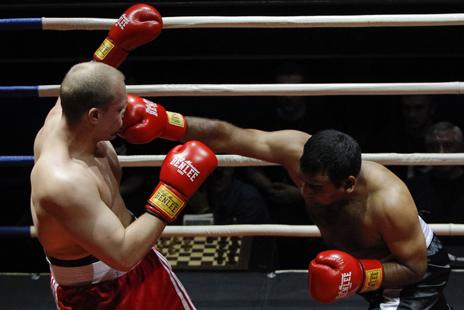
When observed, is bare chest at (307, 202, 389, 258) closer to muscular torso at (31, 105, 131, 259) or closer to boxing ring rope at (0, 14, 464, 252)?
boxing ring rope at (0, 14, 464, 252)

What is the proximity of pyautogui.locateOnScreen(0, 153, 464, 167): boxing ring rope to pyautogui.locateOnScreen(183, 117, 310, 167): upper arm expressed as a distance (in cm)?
41

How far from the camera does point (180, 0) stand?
3.74m

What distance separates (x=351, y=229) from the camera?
260 cm

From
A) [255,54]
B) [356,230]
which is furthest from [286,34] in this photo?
[356,230]

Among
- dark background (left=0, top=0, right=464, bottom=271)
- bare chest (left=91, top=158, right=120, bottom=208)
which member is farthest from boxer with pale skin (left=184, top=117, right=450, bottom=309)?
dark background (left=0, top=0, right=464, bottom=271)

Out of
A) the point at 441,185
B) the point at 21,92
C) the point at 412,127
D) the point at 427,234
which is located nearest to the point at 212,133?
the point at 427,234

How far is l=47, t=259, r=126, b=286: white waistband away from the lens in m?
2.37

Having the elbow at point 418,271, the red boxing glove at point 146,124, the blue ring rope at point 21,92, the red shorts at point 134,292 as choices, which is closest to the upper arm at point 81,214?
the red shorts at point 134,292

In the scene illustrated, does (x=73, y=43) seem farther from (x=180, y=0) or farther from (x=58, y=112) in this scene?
(x=58, y=112)

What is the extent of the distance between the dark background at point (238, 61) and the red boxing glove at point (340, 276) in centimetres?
138

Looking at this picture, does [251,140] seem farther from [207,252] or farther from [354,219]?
[207,252]

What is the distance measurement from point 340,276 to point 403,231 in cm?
25

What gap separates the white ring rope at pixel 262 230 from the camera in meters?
3.18

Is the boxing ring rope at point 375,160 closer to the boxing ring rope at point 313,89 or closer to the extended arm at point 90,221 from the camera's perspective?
the boxing ring rope at point 313,89
